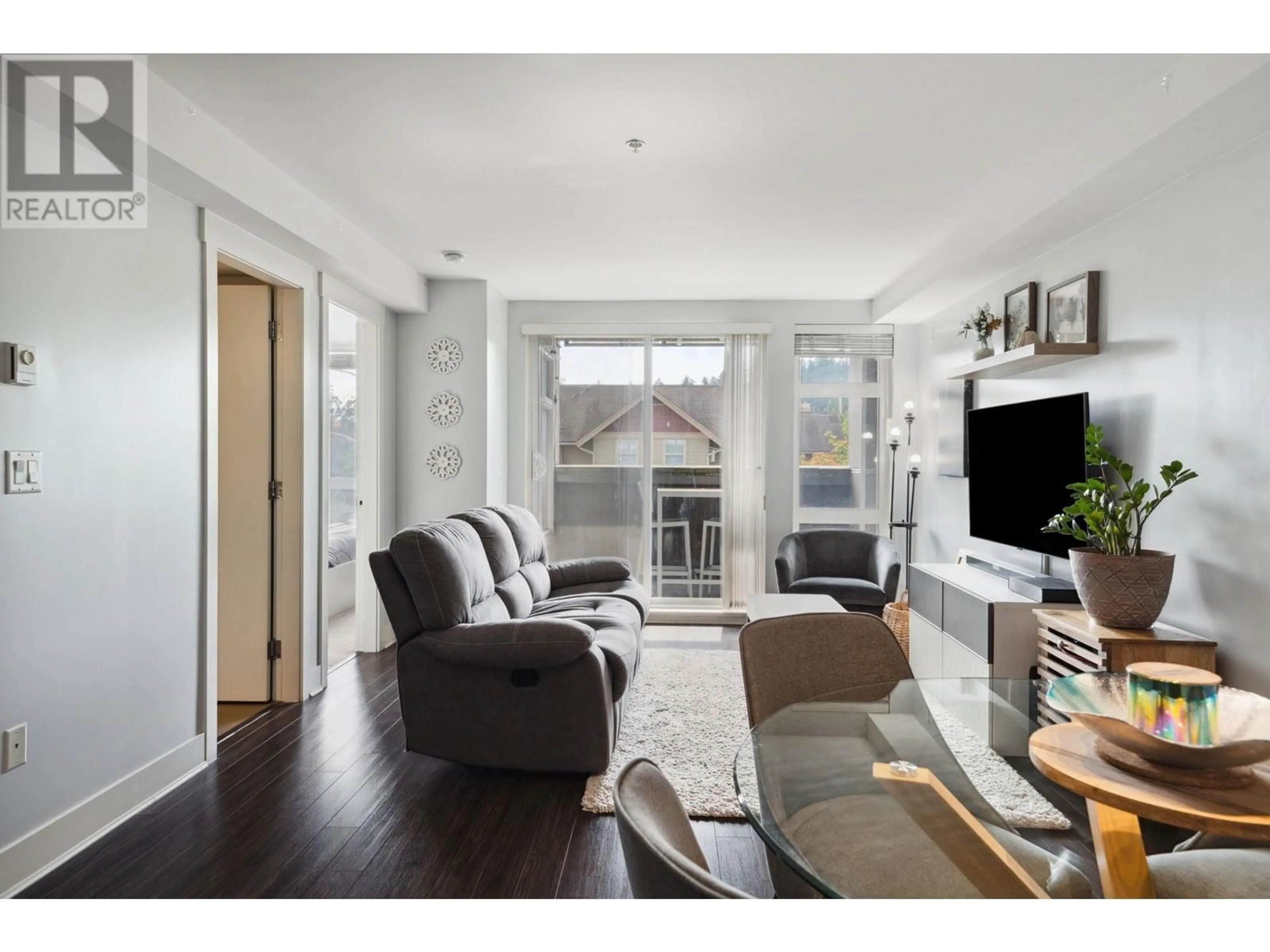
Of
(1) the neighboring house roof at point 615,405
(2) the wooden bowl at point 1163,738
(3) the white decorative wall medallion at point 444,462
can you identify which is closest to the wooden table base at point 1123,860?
(2) the wooden bowl at point 1163,738

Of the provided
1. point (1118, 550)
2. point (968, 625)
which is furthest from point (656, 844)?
point (968, 625)

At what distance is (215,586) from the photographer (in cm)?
326

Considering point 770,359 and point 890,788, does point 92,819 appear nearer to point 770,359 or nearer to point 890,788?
point 890,788

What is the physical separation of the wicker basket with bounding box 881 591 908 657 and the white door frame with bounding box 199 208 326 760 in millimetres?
3384

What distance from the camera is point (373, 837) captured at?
8.14 feet

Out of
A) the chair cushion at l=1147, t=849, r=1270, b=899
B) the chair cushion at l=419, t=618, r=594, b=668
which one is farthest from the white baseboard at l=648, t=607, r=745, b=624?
the chair cushion at l=1147, t=849, r=1270, b=899

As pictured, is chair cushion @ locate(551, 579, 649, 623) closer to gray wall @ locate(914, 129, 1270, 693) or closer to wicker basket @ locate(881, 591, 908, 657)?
wicker basket @ locate(881, 591, 908, 657)

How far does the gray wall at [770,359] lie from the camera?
20.1 feet

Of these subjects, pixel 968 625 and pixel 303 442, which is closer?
pixel 968 625

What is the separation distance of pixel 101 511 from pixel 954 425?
4.66m
